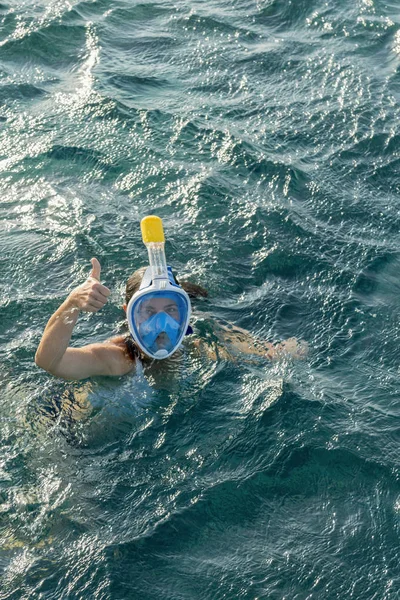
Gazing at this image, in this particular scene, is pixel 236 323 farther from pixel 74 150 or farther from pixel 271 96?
pixel 271 96

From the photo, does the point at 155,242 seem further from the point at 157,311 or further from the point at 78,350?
the point at 78,350

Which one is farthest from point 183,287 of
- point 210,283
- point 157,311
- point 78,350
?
point 78,350

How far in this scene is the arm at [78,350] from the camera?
451 centimetres

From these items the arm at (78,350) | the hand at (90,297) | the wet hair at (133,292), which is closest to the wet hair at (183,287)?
the wet hair at (133,292)

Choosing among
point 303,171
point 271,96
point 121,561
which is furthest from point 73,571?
point 271,96

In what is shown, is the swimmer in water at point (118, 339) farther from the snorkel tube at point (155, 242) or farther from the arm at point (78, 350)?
the snorkel tube at point (155, 242)

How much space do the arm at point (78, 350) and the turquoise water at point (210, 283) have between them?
0.19 meters

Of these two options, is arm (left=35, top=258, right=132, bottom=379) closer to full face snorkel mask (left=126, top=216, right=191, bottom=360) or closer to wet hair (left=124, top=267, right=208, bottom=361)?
wet hair (left=124, top=267, right=208, bottom=361)

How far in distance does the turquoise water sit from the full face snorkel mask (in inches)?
23.0

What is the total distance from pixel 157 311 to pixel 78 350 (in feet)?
1.94

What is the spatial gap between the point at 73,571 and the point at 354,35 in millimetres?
8444

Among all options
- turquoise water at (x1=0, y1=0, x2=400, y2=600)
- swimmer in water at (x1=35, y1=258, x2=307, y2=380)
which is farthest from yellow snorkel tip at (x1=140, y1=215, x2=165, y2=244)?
turquoise water at (x1=0, y1=0, x2=400, y2=600)

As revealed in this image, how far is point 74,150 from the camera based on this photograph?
8.16 m

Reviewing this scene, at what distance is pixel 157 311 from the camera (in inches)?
196
